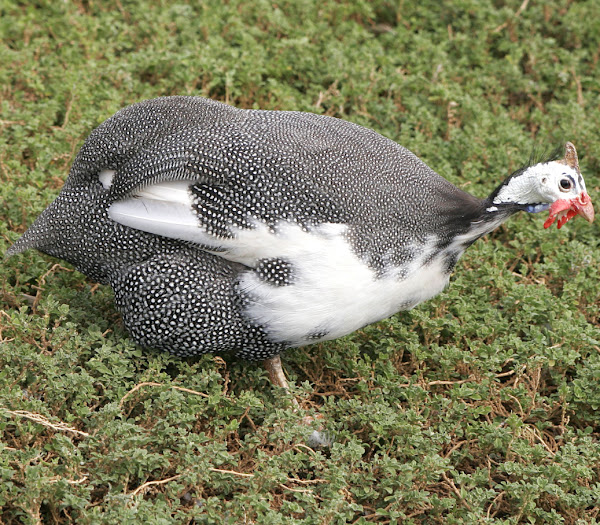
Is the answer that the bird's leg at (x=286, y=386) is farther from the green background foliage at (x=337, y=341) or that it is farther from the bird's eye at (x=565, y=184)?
the bird's eye at (x=565, y=184)

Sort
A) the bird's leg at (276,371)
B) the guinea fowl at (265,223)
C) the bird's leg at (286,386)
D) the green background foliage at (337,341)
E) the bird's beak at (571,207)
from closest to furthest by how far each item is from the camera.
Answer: the green background foliage at (337,341)
the guinea fowl at (265,223)
the bird's beak at (571,207)
the bird's leg at (286,386)
the bird's leg at (276,371)

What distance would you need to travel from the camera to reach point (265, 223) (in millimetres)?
3006

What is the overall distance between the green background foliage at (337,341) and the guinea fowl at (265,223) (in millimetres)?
234

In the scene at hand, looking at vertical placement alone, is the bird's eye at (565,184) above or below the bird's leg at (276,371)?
above

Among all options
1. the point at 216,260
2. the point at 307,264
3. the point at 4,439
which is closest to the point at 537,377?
the point at 307,264

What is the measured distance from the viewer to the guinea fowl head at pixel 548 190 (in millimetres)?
3133

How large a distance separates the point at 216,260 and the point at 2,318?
926mm

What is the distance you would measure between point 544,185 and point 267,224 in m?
0.98

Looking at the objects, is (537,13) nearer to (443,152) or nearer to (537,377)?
(443,152)

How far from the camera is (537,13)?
5.43 m

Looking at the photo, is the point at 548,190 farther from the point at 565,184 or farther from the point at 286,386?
the point at 286,386

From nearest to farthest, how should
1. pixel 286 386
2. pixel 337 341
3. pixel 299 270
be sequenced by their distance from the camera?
pixel 299 270 < pixel 286 386 < pixel 337 341

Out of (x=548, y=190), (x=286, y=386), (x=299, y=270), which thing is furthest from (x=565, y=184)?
(x=286, y=386)

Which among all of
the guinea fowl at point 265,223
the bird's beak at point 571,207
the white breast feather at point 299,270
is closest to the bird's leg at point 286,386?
the guinea fowl at point 265,223
